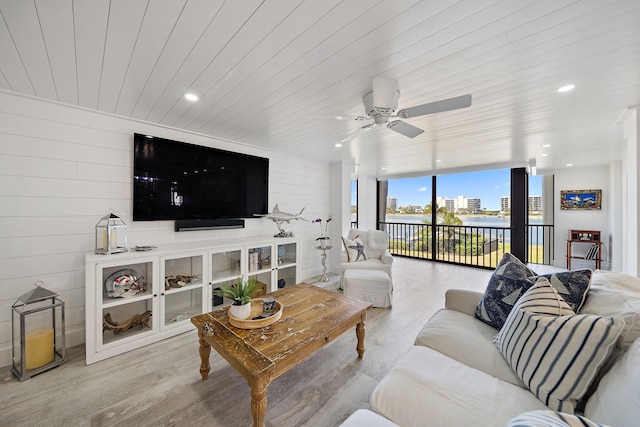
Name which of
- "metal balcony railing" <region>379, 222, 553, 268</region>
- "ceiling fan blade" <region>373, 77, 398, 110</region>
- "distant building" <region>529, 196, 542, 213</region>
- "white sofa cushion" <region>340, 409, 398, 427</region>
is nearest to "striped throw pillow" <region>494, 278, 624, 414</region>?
"white sofa cushion" <region>340, 409, 398, 427</region>

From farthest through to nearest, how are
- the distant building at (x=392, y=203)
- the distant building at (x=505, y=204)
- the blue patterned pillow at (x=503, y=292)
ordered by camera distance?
the distant building at (x=392, y=203) → the distant building at (x=505, y=204) → the blue patterned pillow at (x=503, y=292)

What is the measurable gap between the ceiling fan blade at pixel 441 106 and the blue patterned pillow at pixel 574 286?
1202 millimetres

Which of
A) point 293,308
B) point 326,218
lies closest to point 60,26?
point 293,308

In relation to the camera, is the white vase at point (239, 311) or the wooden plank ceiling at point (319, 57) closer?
the wooden plank ceiling at point (319, 57)

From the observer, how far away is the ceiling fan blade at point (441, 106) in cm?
147

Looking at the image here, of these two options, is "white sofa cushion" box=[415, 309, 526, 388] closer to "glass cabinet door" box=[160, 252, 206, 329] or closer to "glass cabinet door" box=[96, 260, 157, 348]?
"glass cabinet door" box=[160, 252, 206, 329]

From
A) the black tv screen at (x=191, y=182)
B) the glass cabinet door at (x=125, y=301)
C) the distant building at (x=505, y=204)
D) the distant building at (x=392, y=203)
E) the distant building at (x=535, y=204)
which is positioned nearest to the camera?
the glass cabinet door at (x=125, y=301)

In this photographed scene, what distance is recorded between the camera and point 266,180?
145 inches

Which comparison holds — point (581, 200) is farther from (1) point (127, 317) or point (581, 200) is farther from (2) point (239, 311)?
(1) point (127, 317)

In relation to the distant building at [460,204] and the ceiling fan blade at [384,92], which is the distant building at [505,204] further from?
the ceiling fan blade at [384,92]

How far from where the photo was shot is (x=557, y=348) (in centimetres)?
106

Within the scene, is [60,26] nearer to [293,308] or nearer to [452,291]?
[293,308]

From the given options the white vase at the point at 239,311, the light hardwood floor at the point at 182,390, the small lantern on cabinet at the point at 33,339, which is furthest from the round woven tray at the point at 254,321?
the small lantern on cabinet at the point at 33,339

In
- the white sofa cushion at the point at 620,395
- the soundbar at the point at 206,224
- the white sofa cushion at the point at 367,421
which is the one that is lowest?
the white sofa cushion at the point at 367,421
